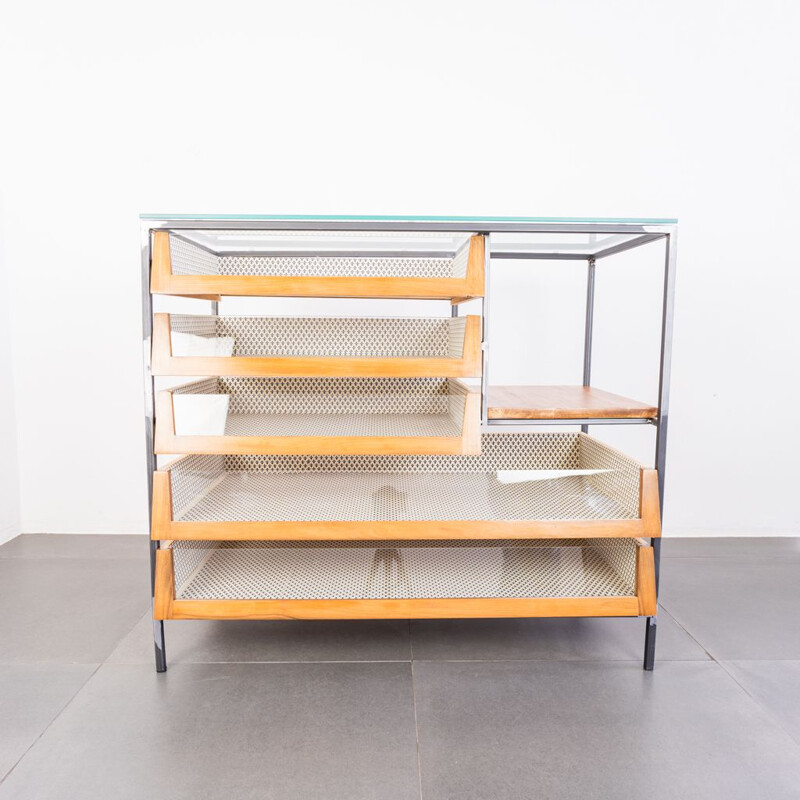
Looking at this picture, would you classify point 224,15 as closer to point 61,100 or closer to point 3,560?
point 61,100

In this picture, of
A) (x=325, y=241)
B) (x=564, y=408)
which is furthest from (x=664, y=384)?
(x=325, y=241)

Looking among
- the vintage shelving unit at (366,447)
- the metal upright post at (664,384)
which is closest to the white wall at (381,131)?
the vintage shelving unit at (366,447)

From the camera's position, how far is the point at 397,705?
5.71 ft

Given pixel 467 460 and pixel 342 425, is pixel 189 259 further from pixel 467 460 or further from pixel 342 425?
pixel 467 460

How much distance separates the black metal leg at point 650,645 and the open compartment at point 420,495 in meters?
0.31

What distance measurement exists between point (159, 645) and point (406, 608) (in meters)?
0.76

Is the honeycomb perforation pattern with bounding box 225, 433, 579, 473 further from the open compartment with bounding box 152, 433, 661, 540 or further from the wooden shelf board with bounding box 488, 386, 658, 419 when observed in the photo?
the wooden shelf board with bounding box 488, 386, 658, 419

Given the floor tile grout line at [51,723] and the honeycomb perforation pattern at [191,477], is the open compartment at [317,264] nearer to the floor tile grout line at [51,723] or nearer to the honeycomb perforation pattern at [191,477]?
the honeycomb perforation pattern at [191,477]

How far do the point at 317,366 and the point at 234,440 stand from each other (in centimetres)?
33

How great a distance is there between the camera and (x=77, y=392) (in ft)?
9.87

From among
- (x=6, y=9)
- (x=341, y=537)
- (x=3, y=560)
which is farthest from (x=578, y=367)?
(x=6, y=9)

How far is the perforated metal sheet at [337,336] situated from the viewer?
2139 mm

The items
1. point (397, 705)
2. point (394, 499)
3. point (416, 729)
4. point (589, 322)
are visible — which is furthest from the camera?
point (589, 322)

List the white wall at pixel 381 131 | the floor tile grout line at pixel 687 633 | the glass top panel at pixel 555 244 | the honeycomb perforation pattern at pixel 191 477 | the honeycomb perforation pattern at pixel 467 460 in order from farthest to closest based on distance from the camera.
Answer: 1. the white wall at pixel 381 131
2. the honeycomb perforation pattern at pixel 467 460
3. the glass top panel at pixel 555 244
4. the floor tile grout line at pixel 687 633
5. the honeycomb perforation pattern at pixel 191 477
